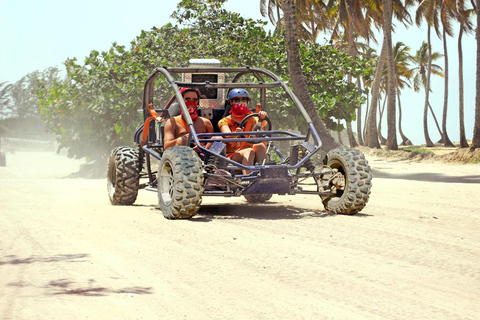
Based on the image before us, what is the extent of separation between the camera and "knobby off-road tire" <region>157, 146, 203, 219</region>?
8000mm

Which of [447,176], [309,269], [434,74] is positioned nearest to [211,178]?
[309,269]

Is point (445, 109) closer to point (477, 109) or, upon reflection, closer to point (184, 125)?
point (477, 109)

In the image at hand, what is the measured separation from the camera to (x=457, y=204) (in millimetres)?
10781

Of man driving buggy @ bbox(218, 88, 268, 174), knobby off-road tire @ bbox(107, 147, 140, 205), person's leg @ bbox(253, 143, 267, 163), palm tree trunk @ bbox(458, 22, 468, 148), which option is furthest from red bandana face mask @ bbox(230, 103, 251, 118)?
palm tree trunk @ bbox(458, 22, 468, 148)

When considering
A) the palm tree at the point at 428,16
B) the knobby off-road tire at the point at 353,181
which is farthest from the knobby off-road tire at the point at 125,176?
the palm tree at the point at 428,16

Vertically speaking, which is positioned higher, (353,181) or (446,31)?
(446,31)

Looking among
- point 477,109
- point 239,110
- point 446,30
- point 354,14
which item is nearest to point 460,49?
point 446,30

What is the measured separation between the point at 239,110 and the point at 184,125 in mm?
828

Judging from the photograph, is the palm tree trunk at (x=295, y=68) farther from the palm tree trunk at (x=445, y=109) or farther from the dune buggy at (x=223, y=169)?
the palm tree trunk at (x=445, y=109)

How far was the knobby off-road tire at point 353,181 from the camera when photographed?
8641 millimetres

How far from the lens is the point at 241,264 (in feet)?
18.4

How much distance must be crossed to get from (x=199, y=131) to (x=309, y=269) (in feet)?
14.9

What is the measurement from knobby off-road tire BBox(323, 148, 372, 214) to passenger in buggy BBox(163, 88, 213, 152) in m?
1.95

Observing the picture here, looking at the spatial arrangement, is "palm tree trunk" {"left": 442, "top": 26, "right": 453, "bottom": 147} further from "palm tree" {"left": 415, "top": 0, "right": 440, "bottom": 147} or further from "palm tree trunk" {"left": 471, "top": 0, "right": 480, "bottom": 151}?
"palm tree trunk" {"left": 471, "top": 0, "right": 480, "bottom": 151}
